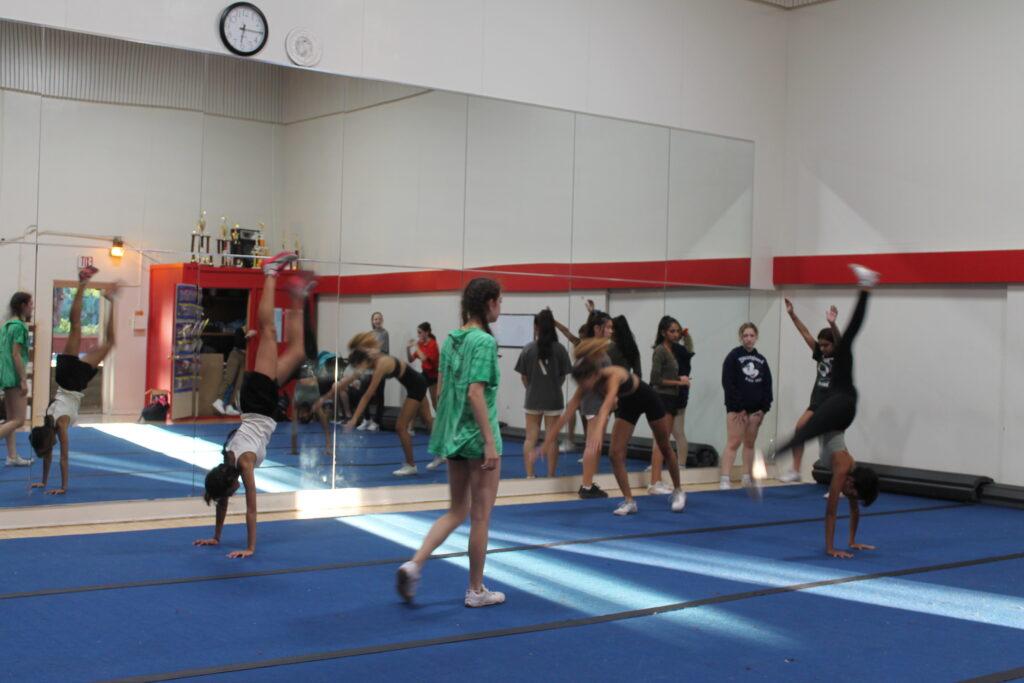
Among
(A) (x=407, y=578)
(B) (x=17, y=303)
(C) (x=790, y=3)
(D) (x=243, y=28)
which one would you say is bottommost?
(A) (x=407, y=578)

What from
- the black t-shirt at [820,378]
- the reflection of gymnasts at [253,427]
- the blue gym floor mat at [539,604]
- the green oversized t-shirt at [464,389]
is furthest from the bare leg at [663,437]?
the green oversized t-shirt at [464,389]

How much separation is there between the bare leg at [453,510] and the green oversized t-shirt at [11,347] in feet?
12.7

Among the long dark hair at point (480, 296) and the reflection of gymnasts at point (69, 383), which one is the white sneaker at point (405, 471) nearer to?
the reflection of gymnasts at point (69, 383)

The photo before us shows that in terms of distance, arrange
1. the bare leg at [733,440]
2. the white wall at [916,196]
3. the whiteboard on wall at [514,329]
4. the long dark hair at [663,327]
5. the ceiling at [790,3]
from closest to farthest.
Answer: the whiteboard on wall at [514,329] → the white wall at [916,196] → the long dark hair at [663,327] → the bare leg at [733,440] → the ceiling at [790,3]

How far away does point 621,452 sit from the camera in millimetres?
9336

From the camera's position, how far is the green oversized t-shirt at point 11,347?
7.77 meters

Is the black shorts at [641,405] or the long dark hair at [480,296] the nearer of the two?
the long dark hair at [480,296]

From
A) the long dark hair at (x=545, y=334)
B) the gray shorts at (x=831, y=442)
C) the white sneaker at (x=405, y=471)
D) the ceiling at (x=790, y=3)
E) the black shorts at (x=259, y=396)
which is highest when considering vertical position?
the ceiling at (x=790, y=3)

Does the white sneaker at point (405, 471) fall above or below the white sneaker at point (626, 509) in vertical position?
above

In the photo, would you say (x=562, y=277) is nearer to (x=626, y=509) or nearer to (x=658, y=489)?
(x=658, y=489)

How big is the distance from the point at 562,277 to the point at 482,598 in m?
5.22

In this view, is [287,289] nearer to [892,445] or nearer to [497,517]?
[497,517]

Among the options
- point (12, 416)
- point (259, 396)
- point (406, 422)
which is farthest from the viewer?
point (406, 422)

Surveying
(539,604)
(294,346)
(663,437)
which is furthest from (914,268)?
(539,604)
